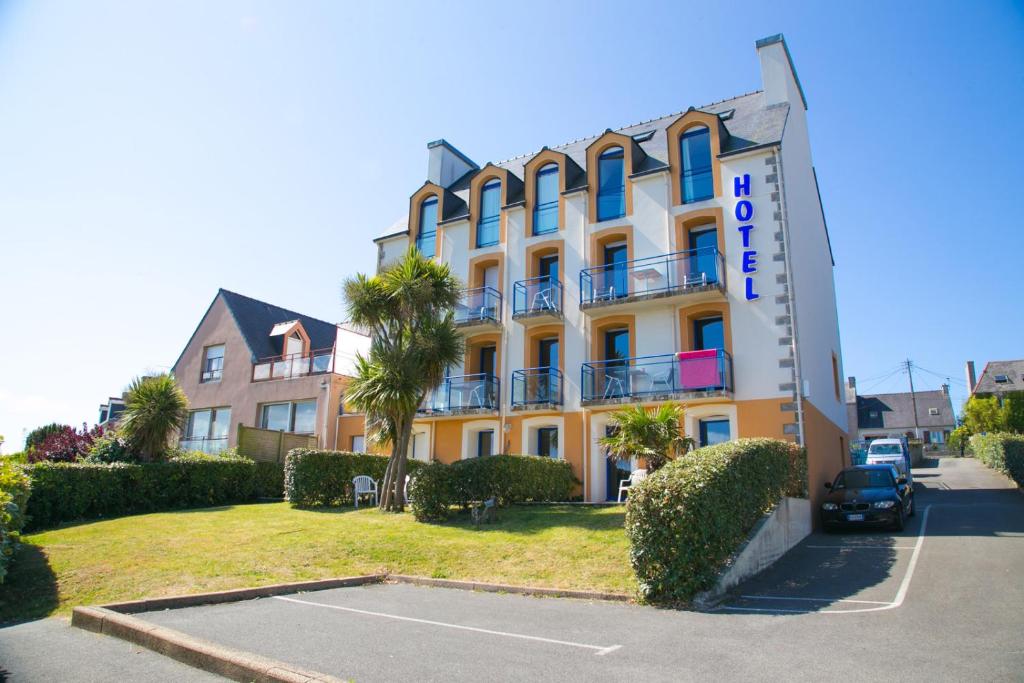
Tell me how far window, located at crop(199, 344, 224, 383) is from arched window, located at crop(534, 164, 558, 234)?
17.5m

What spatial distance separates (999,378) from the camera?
60.5 metres

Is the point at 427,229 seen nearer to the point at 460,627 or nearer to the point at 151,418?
the point at 151,418

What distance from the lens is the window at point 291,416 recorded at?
25.8 m

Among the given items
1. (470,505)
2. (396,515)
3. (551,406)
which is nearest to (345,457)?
(396,515)

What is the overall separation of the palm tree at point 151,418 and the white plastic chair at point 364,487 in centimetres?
596

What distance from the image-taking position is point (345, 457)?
17875mm

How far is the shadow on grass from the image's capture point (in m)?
7.80

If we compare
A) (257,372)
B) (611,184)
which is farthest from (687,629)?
(257,372)

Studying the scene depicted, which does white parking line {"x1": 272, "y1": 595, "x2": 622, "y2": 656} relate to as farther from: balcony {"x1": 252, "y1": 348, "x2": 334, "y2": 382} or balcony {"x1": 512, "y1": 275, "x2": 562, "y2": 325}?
balcony {"x1": 252, "y1": 348, "x2": 334, "y2": 382}

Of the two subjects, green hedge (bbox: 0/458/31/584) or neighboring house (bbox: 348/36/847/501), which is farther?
neighboring house (bbox: 348/36/847/501)

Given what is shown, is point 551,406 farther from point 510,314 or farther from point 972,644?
point 972,644

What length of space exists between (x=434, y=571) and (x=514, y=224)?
44.8 feet

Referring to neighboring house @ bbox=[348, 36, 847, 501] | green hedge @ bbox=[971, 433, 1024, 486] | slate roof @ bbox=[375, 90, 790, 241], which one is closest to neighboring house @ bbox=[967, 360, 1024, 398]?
green hedge @ bbox=[971, 433, 1024, 486]

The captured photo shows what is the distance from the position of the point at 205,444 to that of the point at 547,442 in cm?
1740
